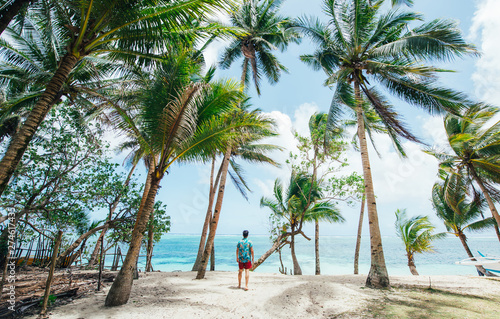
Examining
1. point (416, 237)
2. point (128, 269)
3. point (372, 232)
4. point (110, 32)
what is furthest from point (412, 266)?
point (110, 32)

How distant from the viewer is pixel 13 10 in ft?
12.5

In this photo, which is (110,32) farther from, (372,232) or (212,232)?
(372,232)

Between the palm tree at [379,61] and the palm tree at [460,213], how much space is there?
9277mm

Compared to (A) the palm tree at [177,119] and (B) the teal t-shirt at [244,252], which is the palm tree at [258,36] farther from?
(B) the teal t-shirt at [244,252]

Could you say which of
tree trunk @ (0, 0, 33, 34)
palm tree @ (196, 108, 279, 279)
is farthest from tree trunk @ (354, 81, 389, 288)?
tree trunk @ (0, 0, 33, 34)

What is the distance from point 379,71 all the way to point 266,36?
6456 millimetres

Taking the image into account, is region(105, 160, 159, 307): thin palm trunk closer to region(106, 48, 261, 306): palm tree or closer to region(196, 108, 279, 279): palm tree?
region(106, 48, 261, 306): palm tree

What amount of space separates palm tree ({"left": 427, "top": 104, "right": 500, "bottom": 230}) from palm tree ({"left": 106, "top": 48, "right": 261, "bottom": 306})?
33.1 feet

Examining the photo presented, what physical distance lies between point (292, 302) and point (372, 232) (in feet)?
11.9

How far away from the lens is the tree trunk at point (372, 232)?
670 centimetres

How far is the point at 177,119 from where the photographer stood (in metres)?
5.27

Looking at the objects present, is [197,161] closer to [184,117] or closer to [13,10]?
[184,117]

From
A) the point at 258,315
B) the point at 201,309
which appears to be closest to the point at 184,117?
the point at 201,309

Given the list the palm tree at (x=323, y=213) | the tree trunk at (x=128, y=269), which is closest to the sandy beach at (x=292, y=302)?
the tree trunk at (x=128, y=269)
